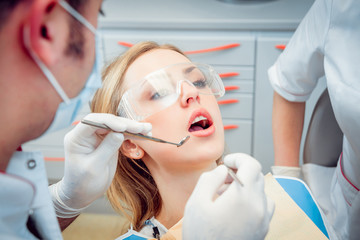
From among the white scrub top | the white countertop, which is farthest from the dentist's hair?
the white countertop

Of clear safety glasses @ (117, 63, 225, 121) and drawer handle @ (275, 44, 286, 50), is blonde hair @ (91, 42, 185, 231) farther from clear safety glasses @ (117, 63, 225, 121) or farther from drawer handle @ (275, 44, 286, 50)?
drawer handle @ (275, 44, 286, 50)

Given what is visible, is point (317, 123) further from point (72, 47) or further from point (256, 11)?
point (72, 47)

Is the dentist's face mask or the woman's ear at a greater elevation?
the dentist's face mask

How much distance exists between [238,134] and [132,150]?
3.96ft

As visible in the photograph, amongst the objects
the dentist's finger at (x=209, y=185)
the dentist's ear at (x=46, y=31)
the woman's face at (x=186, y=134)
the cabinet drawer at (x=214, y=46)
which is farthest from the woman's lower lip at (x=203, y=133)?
the cabinet drawer at (x=214, y=46)

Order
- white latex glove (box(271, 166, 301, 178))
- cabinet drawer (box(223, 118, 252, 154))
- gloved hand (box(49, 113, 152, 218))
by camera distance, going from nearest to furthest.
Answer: gloved hand (box(49, 113, 152, 218)) → white latex glove (box(271, 166, 301, 178)) → cabinet drawer (box(223, 118, 252, 154))

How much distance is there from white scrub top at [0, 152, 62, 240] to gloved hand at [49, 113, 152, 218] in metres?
0.26

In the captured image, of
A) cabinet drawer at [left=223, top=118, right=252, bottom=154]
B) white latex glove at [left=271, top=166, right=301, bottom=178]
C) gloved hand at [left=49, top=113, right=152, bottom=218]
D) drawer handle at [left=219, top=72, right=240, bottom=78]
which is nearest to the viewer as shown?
gloved hand at [left=49, top=113, right=152, bottom=218]

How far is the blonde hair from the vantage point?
1217mm

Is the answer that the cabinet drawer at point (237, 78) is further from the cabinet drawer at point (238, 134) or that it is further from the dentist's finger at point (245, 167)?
the dentist's finger at point (245, 167)

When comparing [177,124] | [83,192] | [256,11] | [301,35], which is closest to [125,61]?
[177,124]

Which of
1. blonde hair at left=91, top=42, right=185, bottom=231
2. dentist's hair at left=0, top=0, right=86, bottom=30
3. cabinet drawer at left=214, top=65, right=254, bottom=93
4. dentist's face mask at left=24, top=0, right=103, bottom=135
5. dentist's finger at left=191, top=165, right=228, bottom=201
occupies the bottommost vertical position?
cabinet drawer at left=214, top=65, right=254, bottom=93

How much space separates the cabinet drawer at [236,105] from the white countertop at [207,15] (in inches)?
16.5

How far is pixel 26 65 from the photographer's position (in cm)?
55
